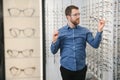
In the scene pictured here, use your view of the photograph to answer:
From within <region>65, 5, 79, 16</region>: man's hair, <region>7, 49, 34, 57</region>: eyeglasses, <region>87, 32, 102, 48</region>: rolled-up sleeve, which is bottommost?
<region>7, 49, 34, 57</region>: eyeglasses

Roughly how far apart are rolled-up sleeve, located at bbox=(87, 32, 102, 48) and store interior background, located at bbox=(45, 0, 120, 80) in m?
0.02

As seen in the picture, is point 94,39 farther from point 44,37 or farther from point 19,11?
point 19,11

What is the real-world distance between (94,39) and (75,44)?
0.35 feet

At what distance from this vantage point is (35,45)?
5.36ft

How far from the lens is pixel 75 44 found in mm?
1358

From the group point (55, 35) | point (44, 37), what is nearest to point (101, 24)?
point (55, 35)

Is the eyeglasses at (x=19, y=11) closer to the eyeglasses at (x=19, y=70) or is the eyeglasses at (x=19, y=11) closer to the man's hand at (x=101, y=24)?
the eyeglasses at (x=19, y=70)

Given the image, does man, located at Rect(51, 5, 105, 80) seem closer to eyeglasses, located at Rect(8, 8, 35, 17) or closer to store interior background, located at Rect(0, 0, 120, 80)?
store interior background, located at Rect(0, 0, 120, 80)

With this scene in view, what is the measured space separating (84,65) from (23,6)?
56 cm

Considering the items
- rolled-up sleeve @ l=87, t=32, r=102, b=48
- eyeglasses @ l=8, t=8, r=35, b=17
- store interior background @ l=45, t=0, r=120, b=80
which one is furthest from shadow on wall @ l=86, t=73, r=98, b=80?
eyeglasses @ l=8, t=8, r=35, b=17

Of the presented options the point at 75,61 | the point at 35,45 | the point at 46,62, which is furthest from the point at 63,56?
the point at 35,45

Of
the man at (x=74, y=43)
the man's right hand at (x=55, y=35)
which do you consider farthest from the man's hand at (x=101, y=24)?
the man's right hand at (x=55, y=35)

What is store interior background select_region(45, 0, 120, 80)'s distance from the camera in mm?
1297

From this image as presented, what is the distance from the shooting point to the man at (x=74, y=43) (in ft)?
4.46
